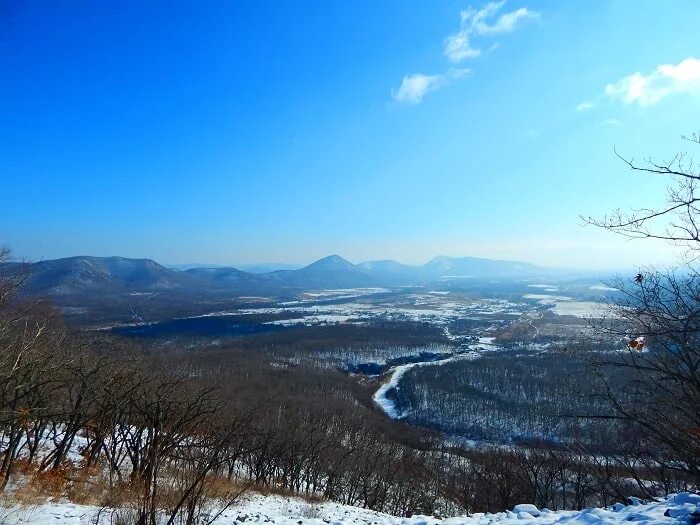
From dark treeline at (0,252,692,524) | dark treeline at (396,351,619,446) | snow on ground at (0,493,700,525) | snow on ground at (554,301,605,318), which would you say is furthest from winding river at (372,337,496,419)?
snow on ground at (0,493,700,525)

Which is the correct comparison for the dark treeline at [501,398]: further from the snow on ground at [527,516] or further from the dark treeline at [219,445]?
the snow on ground at [527,516]

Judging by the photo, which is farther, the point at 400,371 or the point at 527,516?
the point at 400,371

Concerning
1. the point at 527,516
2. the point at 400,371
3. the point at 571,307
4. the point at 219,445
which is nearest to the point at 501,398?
the point at 400,371

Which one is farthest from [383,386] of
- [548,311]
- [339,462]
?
[548,311]

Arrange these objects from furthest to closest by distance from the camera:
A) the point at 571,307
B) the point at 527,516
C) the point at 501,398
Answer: the point at 571,307 < the point at 501,398 < the point at 527,516

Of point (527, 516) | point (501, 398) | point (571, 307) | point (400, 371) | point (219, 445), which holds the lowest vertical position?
point (501, 398)

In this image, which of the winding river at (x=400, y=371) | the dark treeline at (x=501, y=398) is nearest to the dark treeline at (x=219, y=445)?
the winding river at (x=400, y=371)

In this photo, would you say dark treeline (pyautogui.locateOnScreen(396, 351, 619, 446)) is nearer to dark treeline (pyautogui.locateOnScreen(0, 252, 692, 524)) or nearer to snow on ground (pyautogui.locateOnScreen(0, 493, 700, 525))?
dark treeline (pyautogui.locateOnScreen(0, 252, 692, 524))

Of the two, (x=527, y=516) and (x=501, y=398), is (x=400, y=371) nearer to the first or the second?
(x=501, y=398)
